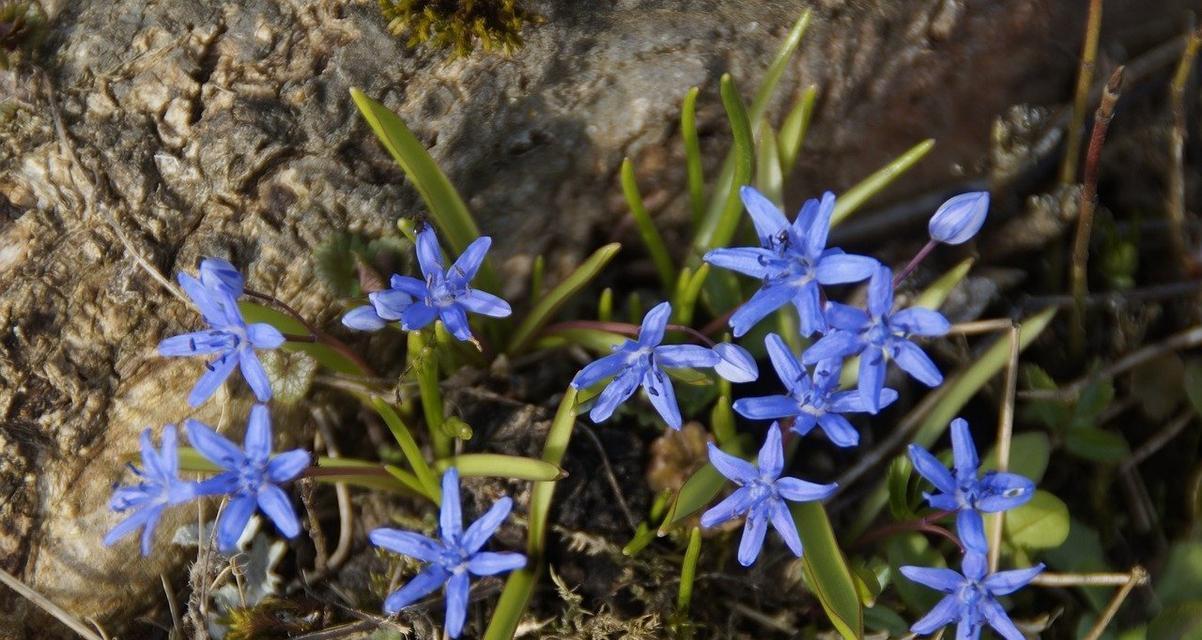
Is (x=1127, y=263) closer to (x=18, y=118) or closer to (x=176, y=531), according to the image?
(x=176, y=531)

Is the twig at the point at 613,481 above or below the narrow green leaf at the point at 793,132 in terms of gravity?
below

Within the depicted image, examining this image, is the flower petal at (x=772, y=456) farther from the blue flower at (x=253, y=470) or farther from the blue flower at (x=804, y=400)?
the blue flower at (x=253, y=470)

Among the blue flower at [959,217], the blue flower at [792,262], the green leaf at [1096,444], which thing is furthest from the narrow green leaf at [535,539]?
the green leaf at [1096,444]

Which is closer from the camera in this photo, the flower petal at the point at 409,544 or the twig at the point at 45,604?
the flower petal at the point at 409,544

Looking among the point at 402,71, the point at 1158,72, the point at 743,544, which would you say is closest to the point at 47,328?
the point at 402,71

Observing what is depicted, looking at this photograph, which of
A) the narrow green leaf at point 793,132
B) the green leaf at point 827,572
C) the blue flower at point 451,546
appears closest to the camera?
the blue flower at point 451,546

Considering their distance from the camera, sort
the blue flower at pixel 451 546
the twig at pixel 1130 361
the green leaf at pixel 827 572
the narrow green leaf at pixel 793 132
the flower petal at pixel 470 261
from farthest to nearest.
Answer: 1. the twig at pixel 1130 361
2. the narrow green leaf at pixel 793 132
3. the green leaf at pixel 827 572
4. the flower petal at pixel 470 261
5. the blue flower at pixel 451 546

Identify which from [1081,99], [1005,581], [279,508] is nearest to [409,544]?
[279,508]

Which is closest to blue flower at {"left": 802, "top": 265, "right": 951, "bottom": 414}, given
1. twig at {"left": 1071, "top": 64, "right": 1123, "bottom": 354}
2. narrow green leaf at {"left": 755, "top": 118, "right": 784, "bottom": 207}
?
narrow green leaf at {"left": 755, "top": 118, "right": 784, "bottom": 207}
